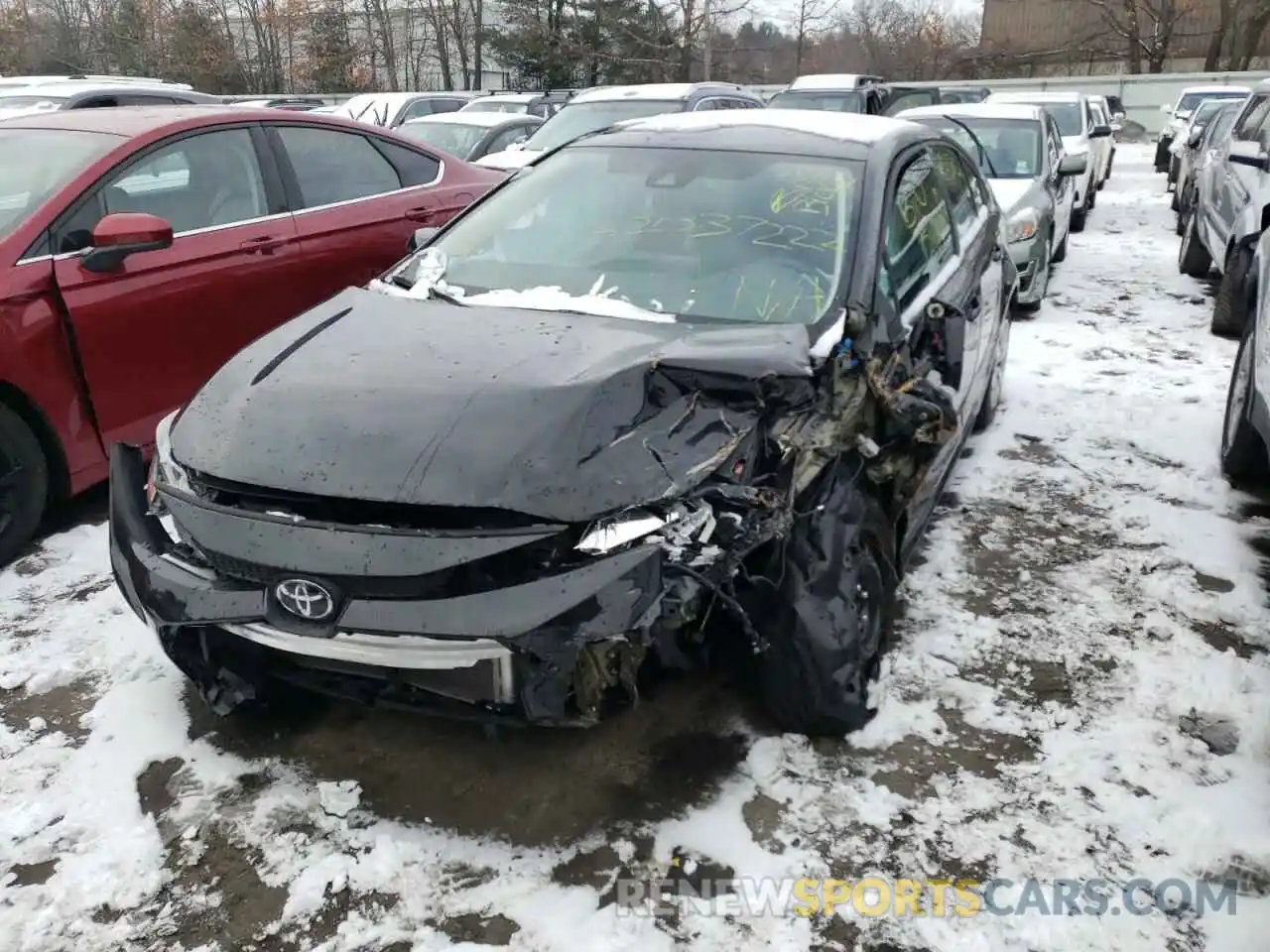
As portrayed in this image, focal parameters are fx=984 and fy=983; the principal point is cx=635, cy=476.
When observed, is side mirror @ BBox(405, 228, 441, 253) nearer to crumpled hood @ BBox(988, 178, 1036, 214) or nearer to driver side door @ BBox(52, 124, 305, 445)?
driver side door @ BBox(52, 124, 305, 445)

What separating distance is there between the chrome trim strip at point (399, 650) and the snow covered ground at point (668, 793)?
0.56m

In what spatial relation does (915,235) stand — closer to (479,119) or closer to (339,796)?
(339,796)

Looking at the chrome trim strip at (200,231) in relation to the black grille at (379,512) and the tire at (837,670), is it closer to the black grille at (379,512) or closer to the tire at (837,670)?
the black grille at (379,512)

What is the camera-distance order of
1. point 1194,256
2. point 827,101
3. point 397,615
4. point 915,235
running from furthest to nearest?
point 827,101, point 1194,256, point 915,235, point 397,615

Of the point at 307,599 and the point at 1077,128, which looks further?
the point at 1077,128

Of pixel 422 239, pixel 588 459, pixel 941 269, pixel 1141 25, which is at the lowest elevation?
pixel 588 459

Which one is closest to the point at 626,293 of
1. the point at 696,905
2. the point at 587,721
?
the point at 587,721

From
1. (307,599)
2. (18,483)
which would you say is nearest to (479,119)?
(18,483)

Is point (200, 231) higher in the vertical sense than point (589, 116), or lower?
lower

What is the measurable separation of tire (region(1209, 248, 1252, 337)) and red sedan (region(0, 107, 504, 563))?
530cm

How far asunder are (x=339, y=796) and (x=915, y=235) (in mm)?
2744

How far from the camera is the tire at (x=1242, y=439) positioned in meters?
4.37

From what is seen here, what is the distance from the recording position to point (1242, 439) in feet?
14.9

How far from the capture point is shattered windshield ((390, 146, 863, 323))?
3.17 m
